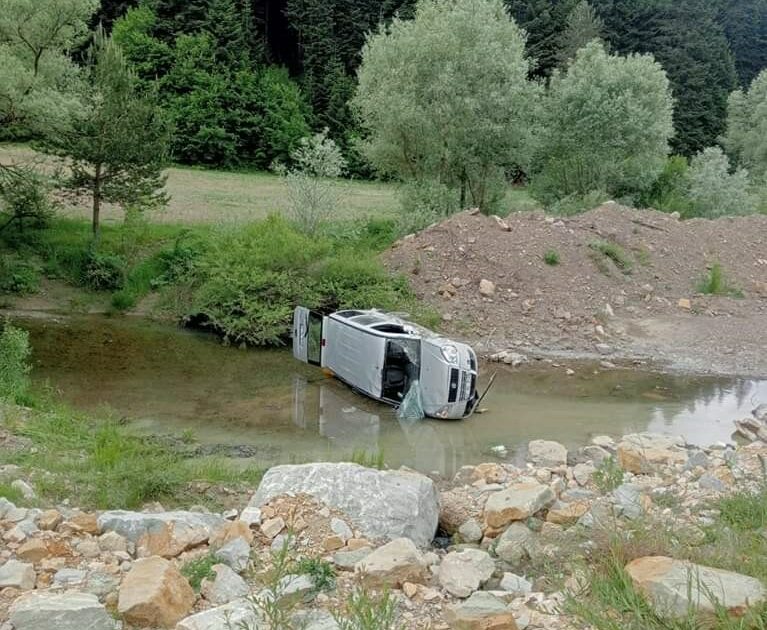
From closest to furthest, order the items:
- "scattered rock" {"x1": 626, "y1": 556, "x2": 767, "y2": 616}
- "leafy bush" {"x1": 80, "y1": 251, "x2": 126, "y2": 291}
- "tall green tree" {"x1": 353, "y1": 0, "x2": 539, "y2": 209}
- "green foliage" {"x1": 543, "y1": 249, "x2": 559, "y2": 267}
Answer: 1. "scattered rock" {"x1": 626, "y1": 556, "x2": 767, "y2": 616}
2. "leafy bush" {"x1": 80, "y1": 251, "x2": 126, "y2": 291}
3. "green foliage" {"x1": 543, "y1": 249, "x2": 559, "y2": 267}
4. "tall green tree" {"x1": 353, "y1": 0, "x2": 539, "y2": 209}

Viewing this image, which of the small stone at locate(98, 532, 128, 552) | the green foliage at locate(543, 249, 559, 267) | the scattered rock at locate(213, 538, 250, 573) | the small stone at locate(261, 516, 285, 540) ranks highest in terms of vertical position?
the green foliage at locate(543, 249, 559, 267)

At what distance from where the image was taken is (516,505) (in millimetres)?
8375

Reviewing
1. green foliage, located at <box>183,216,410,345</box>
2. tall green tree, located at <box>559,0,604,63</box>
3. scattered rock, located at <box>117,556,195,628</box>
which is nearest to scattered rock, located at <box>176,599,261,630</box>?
scattered rock, located at <box>117,556,195,628</box>

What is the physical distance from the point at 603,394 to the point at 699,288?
9.37 m

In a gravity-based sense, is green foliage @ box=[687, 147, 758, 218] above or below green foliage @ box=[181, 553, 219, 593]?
above

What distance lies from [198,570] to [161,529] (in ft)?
3.29

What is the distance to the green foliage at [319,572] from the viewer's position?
5957 mm

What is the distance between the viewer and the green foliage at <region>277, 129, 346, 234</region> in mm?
25047

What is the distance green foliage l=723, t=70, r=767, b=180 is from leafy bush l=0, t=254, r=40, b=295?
135ft

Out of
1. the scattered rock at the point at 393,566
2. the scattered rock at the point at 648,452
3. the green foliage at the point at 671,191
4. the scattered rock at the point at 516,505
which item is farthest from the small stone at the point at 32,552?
the green foliage at the point at 671,191

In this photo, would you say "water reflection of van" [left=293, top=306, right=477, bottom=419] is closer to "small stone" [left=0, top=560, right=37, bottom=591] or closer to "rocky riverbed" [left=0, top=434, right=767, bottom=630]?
"rocky riverbed" [left=0, top=434, right=767, bottom=630]

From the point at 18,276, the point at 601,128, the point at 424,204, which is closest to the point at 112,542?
the point at 18,276

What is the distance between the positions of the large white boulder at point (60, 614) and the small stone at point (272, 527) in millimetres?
2052

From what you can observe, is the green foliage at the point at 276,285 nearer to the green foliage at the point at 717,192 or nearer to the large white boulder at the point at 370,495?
the large white boulder at the point at 370,495
